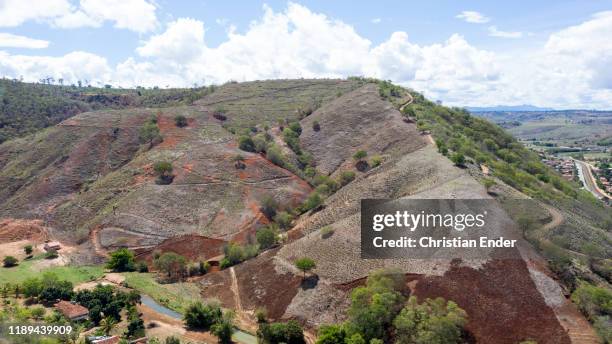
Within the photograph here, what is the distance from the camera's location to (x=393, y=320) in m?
33.2

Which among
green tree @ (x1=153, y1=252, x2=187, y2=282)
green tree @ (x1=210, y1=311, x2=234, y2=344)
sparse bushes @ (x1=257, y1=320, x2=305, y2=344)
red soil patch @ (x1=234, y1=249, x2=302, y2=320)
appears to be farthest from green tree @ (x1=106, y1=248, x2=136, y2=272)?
sparse bushes @ (x1=257, y1=320, x2=305, y2=344)

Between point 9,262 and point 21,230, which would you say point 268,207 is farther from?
point 21,230

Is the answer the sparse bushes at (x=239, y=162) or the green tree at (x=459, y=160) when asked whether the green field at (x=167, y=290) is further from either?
the green tree at (x=459, y=160)

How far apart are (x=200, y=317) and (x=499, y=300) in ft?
78.1

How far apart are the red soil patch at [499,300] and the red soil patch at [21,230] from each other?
4969cm

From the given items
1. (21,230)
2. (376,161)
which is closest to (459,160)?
(376,161)

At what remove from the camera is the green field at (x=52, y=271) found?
47.5 metres

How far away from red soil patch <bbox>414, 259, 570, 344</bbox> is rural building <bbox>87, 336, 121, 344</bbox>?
23.2m

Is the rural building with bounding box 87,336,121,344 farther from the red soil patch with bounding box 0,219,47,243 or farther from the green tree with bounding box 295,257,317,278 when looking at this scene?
the red soil patch with bounding box 0,219,47,243

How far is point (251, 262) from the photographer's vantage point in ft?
158

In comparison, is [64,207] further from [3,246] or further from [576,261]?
[576,261]

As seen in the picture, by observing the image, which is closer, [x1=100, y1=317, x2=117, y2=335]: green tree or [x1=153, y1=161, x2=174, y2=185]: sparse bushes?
[x1=100, y1=317, x2=117, y2=335]: green tree

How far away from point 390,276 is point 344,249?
747 cm

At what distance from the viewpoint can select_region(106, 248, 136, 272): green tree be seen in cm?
5062
